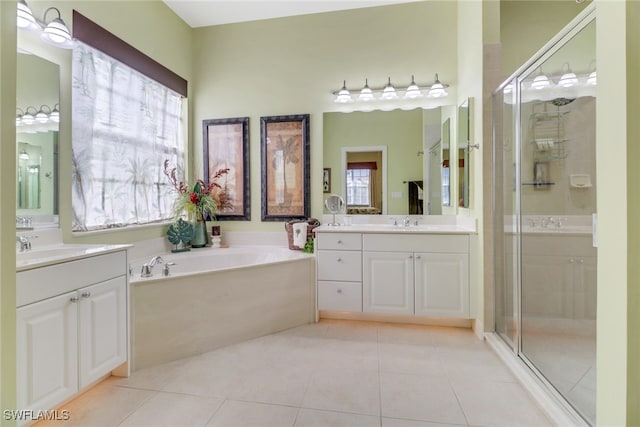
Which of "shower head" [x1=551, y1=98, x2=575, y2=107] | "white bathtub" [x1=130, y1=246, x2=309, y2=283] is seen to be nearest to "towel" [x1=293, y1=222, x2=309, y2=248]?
"white bathtub" [x1=130, y1=246, x2=309, y2=283]

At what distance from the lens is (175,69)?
3152 mm

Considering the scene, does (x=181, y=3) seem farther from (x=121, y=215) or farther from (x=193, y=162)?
(x=121, y=215)

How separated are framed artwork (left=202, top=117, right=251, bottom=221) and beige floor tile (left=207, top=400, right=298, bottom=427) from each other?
2047 millimetres

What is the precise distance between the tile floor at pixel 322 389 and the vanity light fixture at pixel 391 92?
2.25 metres

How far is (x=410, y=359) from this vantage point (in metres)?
2.08

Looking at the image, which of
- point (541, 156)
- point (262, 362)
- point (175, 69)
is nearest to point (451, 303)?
point (541, 156)

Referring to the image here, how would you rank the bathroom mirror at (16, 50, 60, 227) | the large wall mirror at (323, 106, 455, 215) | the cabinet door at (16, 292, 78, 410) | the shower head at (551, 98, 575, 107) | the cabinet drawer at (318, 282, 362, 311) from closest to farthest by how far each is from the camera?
1. the cabinet door at (16, 292, 78, 410)
2. the bathroom mirror at (16, 50, 60, 227)
3. the shower head at (551, 98, 575, 107)
4. the cabinet drawer at (318, 282, 362, 311)
5. the large wall mirror at (323, 106, 455, 215)

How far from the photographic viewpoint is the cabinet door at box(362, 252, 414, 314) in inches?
100.0

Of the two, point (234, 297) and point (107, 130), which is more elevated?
point (107, 130)

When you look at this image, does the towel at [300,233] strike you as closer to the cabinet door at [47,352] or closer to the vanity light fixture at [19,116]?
the cabinet door at [47,352]

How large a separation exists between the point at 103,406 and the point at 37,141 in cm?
162

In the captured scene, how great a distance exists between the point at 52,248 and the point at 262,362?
4.91 feet

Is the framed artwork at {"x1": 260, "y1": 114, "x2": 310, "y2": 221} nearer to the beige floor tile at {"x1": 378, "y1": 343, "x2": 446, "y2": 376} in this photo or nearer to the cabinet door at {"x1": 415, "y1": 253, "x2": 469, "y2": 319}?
the cabinet door at {"x1": 415, "y1": 253, "x2": 469, "y2": 319}

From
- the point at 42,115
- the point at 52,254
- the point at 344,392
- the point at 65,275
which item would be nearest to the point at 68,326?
the point at 65,275
